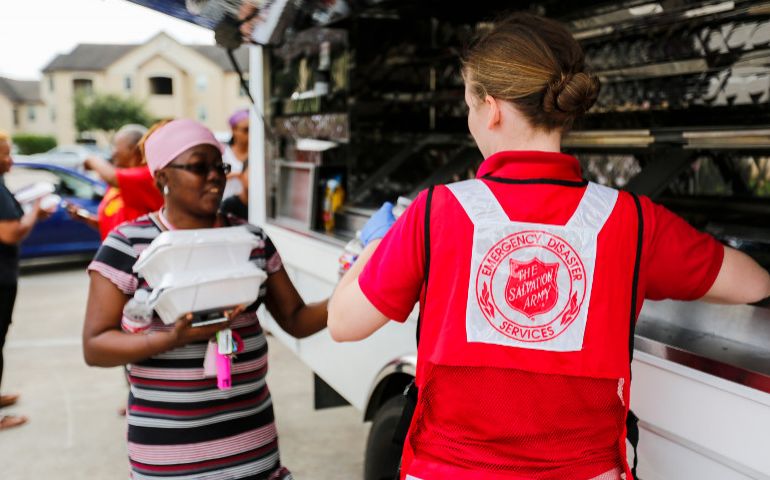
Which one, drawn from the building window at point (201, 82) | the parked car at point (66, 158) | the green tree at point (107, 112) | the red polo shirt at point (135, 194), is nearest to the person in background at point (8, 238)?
the red polo shirt at point (135, 194)

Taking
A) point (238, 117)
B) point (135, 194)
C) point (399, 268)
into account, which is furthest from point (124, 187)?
point (399, 268)

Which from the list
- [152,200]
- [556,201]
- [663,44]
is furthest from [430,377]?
[152,200]

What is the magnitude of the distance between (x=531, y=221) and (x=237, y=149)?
4390 mm

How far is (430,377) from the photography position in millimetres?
1228

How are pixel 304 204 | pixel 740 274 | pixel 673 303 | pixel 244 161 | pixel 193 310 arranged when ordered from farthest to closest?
pixel 244 161 → pixel 304 204 → pixel 673 303 → pixel 193 310 → pixel 740 274

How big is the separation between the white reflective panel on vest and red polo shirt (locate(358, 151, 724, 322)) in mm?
23

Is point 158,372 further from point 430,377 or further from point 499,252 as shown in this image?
point 499,252

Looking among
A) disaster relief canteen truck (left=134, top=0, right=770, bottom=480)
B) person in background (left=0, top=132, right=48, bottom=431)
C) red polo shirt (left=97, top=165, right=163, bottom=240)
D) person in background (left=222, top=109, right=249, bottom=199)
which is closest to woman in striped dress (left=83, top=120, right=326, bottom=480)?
disaster relief canteen truck (left=134, top=0, right=770, bottom=480)

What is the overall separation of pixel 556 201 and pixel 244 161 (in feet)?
14.3

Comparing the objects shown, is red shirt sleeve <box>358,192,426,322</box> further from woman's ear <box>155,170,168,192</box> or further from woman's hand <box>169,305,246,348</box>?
woman's ear <box>155,170,168,192</box>

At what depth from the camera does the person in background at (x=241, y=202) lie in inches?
185

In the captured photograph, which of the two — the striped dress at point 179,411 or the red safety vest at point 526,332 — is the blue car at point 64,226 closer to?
the striped dress at point 179,411

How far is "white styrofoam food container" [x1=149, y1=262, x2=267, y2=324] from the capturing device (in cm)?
165

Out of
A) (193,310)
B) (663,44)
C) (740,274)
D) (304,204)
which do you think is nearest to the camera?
(740,274)
